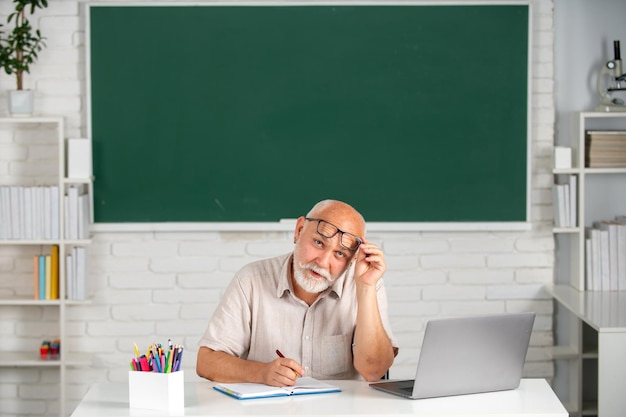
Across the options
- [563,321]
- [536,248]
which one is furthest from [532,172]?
[563,321]

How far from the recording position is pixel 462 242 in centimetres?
465

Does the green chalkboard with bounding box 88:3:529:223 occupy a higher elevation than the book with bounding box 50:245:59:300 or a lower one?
higher

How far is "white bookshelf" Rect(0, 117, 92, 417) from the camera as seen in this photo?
4.43 meters

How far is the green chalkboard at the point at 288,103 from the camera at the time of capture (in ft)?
15.0

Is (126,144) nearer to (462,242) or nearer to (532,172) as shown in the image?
(462,242)

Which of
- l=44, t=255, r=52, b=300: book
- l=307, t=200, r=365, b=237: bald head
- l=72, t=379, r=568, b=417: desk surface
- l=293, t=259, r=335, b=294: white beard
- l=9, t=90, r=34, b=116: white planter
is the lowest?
l=72, t=379, r=568, b=417: desk surface

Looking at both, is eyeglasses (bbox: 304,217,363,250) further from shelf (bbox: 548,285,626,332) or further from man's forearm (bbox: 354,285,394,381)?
shelf (bbox: 548,285,626,332)

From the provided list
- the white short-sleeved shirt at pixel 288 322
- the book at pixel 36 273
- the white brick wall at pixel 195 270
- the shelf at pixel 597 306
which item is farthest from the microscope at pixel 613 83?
the book at pixel 36 273

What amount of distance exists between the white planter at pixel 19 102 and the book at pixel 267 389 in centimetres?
220

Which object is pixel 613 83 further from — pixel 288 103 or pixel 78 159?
pixel 78 159

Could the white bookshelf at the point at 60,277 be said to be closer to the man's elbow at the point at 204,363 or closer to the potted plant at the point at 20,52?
the potted plant at the point at 20,52

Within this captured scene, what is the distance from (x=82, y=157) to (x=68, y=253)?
53 cm

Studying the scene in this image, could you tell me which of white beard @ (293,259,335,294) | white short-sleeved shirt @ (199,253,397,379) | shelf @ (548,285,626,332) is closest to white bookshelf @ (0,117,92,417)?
white short-sleeved shirt @ (199,253,397,379)

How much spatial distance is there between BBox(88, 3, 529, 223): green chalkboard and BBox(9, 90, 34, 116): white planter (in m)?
0.30
